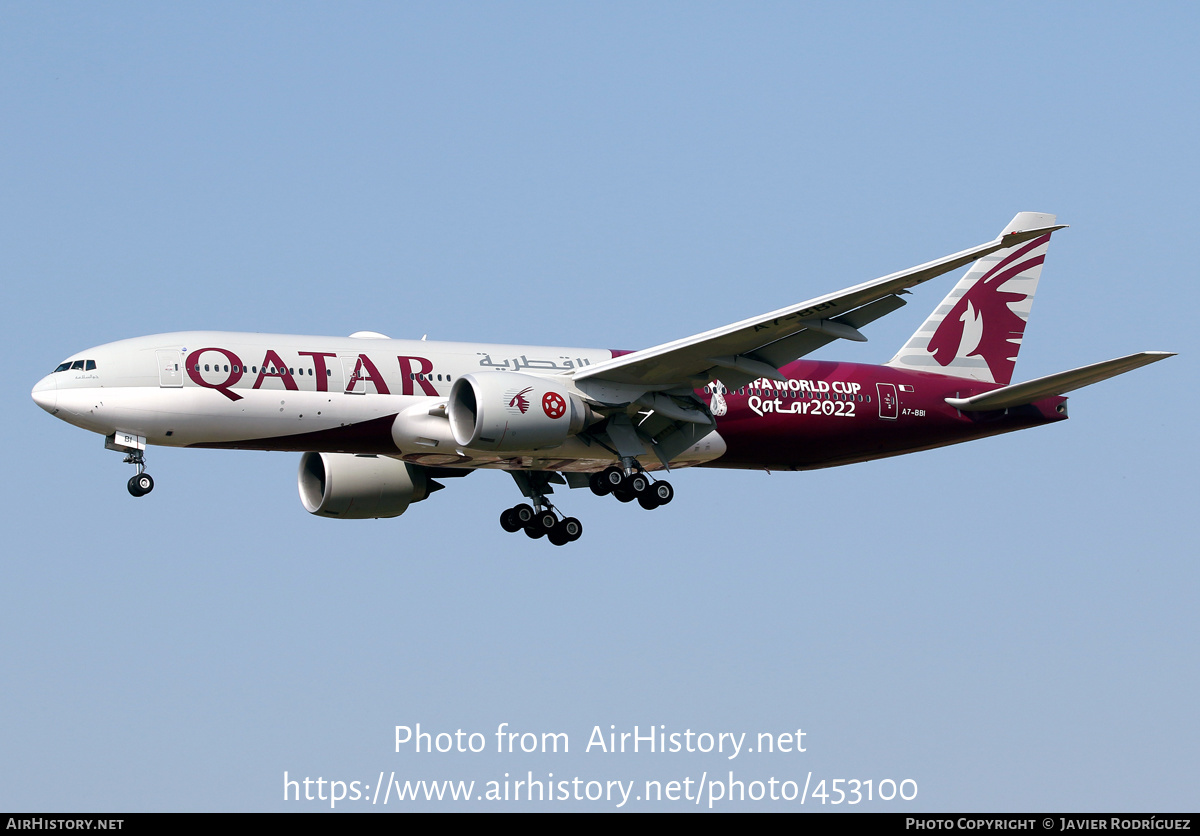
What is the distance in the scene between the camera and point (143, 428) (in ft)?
110

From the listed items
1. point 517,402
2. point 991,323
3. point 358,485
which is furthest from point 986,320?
point 358,485

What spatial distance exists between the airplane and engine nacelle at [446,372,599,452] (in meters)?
0.04

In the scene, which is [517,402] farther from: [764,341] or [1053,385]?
[1053,385]

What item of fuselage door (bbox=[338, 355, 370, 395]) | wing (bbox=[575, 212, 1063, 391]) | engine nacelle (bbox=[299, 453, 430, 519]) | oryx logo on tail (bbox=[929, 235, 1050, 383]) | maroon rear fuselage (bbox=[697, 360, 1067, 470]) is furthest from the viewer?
oryx logo on tail (bbox=[929, 235, 1050, 383])

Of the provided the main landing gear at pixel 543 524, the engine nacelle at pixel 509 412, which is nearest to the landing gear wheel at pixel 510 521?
the main landing gear at pixel 543 524

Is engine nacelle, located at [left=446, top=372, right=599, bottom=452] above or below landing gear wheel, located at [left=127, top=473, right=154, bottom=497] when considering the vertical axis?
above

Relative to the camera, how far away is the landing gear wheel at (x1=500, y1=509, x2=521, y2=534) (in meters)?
40.9

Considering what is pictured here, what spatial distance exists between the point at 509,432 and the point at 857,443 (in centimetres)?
1040

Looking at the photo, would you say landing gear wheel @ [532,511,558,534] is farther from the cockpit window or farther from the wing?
the cockpit window

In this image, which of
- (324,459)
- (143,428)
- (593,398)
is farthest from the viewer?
(324,459)

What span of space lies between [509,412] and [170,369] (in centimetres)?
719

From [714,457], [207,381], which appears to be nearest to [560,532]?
[714,457]

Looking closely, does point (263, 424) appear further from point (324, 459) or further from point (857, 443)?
point (857, 443)

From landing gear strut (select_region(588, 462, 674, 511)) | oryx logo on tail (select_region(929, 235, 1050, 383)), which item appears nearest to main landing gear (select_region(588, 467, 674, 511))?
landing gear strut (select_region(588, 462, 674, 511))
